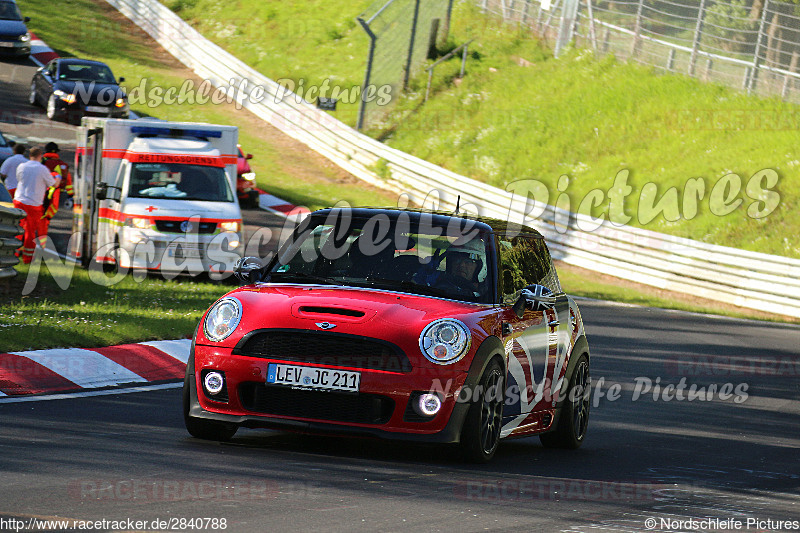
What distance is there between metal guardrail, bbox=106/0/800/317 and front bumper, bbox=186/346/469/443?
56.9 ft

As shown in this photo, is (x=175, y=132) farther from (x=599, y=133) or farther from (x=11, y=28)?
(x=11, y=28)

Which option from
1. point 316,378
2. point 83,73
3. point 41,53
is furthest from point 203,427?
point 41,53

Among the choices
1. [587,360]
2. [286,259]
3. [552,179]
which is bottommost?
[552,179]

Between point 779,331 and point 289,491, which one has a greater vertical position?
point 289,491

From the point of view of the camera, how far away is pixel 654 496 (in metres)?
7.38

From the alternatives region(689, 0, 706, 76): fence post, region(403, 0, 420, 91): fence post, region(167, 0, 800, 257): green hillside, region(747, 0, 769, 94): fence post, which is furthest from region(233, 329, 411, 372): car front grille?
region(403, 0, 420, 91): fence post

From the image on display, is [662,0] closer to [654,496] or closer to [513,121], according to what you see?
[513,121]

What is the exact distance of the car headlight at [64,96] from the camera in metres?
30.9

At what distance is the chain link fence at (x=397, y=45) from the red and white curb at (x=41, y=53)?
10201 millimetres

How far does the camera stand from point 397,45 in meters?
36.7

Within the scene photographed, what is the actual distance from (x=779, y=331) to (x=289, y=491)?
15.5m

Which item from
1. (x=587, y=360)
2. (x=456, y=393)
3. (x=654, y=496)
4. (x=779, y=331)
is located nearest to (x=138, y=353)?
(x=587, y=360)

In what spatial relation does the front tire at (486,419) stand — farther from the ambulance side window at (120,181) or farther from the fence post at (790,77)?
the fence post at (790,77)

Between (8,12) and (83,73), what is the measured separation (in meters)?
7.12
